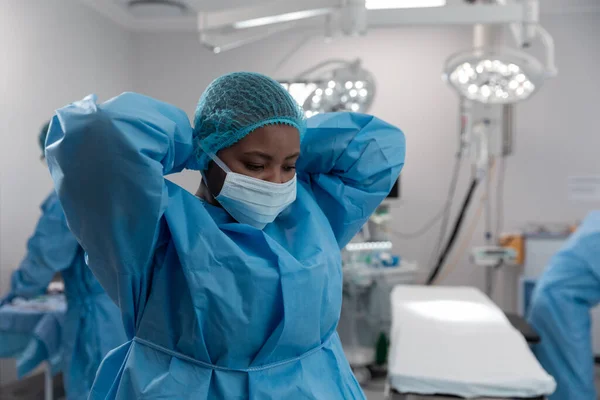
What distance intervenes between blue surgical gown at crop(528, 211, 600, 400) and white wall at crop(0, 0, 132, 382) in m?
2.77

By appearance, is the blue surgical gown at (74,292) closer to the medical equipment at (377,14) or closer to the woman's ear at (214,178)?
the medical equipment at (377,14)

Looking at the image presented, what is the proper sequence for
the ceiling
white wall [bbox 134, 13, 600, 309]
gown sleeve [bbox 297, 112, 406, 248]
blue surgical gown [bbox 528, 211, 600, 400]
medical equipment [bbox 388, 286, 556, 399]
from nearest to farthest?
gown sleeve [bbox 297, 112, 406, 248] → medical equipment [bbox 388, 286, 556, 399] → blue surgical gown [bbox 528, 211, 600, 400] → the ceiling → white wall [bbox 134, 13, 600, 309]

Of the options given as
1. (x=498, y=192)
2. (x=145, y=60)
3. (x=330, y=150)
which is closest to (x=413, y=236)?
(x=498, y=192)

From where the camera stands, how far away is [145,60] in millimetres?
4797

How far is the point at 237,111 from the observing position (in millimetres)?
996

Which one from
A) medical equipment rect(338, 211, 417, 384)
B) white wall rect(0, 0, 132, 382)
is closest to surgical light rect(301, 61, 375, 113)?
medical equipment rect(338, 211, 417, 384)

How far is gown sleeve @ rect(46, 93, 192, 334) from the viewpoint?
78 cm

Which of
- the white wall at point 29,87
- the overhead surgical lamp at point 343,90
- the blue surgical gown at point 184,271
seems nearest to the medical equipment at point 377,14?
the overhead surgical lamp at point 343,90

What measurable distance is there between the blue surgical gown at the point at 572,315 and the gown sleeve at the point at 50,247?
6.95ft

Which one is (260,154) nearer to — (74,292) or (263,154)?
(263,154)

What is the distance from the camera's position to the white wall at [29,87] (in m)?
3.23

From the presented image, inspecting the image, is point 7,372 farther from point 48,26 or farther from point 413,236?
point 413,236

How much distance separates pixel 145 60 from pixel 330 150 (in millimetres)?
3943

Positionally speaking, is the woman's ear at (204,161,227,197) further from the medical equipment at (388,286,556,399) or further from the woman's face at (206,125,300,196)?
the medical equipment at (388,286,556,399)
